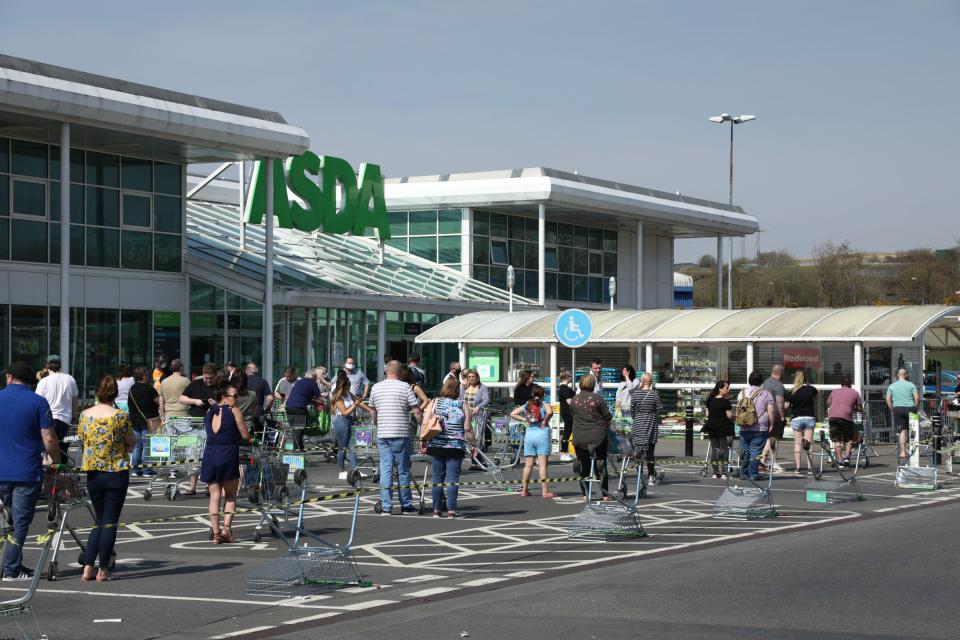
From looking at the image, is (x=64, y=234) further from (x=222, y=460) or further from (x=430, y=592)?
(x=430, y=592)

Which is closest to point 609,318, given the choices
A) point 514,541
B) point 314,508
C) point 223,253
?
point 223,253

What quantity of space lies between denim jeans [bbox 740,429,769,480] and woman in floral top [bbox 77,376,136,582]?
38.5 ft

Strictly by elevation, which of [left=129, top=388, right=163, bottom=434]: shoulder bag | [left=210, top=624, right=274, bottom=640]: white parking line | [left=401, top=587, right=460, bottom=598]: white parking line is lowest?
[left=210, top=624, right=274, bottom=640]: white parking line

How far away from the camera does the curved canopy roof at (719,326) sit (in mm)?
27062

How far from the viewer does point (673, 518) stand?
15.3m

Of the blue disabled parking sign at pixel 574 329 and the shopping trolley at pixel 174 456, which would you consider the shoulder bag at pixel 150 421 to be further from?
the blue disabled parking sign at pixel 574 329

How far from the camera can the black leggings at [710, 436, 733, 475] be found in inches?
813

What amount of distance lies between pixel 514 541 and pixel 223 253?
24.5 meters

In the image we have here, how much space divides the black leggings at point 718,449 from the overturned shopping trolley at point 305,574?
10.9m

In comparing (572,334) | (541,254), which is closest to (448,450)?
(572,334)

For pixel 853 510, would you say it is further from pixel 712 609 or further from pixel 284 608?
pixel 284 608

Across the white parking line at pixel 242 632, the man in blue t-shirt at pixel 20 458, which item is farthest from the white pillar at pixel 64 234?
the white parking line at pixel 242 632

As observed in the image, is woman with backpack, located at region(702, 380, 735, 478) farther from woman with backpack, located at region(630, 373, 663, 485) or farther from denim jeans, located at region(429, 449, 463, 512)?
denim jeans, located at region(429, 449, 463, 512)

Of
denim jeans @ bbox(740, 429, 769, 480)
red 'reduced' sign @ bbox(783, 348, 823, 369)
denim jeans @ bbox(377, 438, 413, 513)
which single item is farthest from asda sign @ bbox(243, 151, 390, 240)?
denim jeans @ bbox(377, 438, 413, 513)
